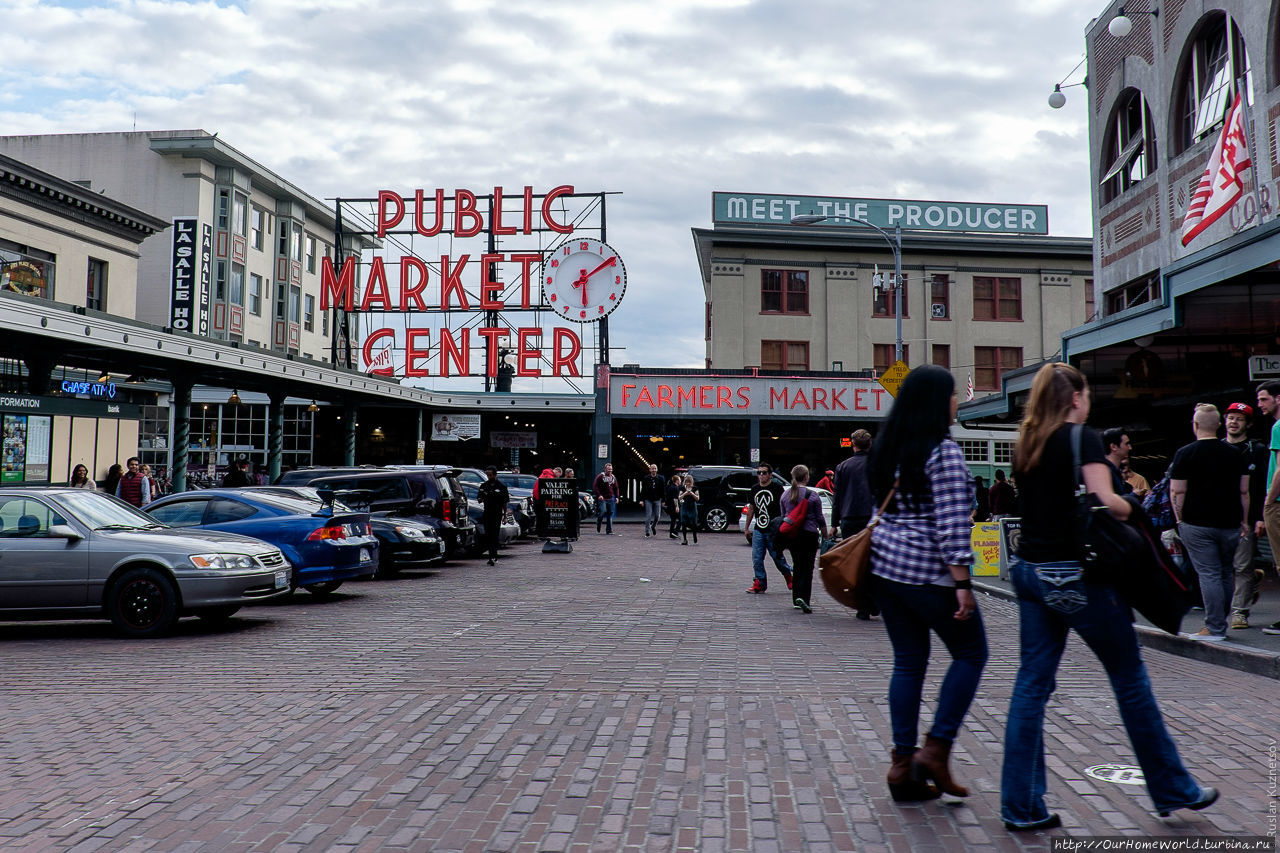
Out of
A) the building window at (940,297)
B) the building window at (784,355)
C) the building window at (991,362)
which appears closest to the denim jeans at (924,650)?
the building window at (784,355)

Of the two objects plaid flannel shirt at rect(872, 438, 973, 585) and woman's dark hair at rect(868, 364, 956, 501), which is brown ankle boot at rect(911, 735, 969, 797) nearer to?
plaid flannel shirt at rect(872, 438, 973, 585)

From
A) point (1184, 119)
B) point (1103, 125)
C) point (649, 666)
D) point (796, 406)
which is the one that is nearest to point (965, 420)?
point (1103, 125)

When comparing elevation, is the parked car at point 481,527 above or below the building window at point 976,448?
below

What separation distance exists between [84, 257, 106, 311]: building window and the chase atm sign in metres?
24.5

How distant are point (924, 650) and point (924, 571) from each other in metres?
0.40

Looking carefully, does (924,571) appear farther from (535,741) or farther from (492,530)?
(492,530)

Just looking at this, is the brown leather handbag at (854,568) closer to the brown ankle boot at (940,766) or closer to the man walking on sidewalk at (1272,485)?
the brown ankle boot at (940,766)

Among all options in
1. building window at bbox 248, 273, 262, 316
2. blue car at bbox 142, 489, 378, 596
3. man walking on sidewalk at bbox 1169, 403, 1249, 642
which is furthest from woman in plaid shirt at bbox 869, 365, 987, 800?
building window at bbox 248, 273, 262, 316

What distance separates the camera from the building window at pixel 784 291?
1692 inches

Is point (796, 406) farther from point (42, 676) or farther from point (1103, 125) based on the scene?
point (42, 676)

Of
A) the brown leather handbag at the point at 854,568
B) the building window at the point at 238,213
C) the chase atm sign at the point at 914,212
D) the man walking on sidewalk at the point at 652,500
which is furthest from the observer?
the building window at the point at 238,213

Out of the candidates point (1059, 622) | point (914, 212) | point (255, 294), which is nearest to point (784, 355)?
point (914, 212)

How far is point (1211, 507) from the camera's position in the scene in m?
8.55

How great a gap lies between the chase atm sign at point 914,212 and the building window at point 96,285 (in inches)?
964
